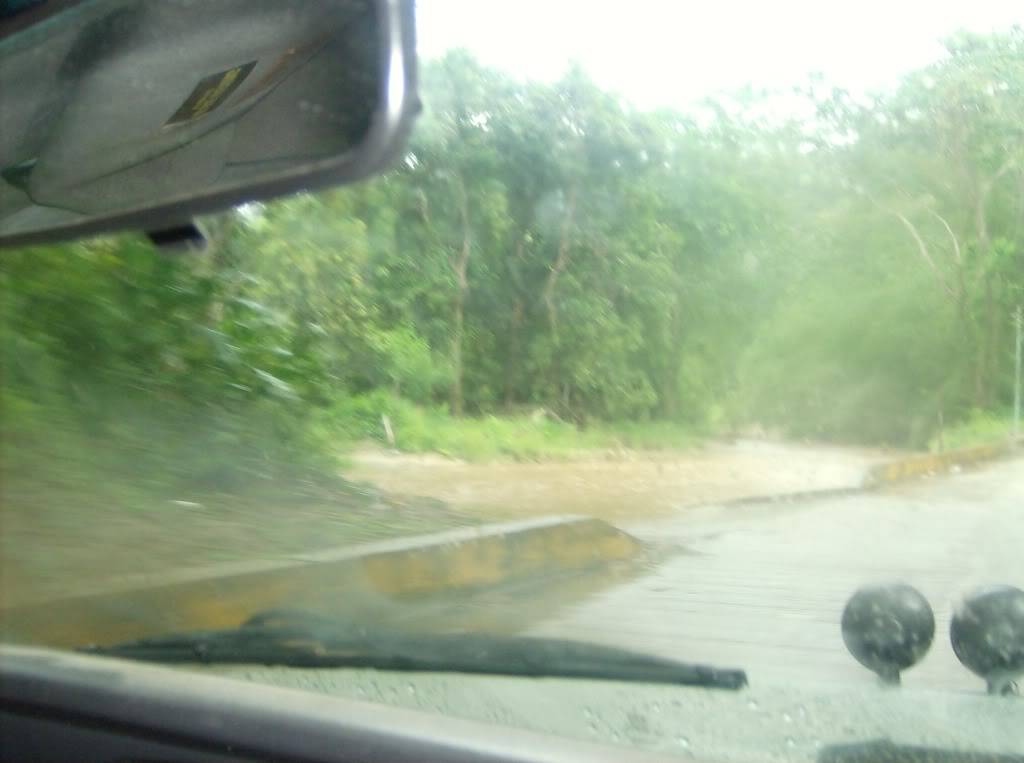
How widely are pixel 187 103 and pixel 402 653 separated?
5.18 ft

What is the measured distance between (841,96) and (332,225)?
182 cm

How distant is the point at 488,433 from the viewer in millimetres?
4773

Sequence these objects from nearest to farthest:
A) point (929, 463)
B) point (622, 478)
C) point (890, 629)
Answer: point (890, 629)
point (929, 463)
point (622, 478)

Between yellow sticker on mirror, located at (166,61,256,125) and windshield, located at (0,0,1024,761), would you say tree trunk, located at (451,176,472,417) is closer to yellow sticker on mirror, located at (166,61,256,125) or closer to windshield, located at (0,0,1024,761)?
windshield, located at (0,0,1024,761)

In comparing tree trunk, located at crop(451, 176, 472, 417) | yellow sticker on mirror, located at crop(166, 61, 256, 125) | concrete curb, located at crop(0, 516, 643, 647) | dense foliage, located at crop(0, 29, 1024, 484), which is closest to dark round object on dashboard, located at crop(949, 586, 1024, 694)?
dense foliage, located at crop(0, 29, 1024, 484)

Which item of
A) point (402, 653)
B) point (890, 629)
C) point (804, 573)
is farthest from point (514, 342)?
point (890, 629)

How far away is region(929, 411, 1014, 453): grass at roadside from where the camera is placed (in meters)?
4.08

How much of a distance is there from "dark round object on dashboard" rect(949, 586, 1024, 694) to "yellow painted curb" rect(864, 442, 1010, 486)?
0.94m

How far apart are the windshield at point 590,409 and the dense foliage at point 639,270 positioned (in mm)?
12

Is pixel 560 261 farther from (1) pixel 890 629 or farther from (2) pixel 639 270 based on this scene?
(1) pixel 890 629

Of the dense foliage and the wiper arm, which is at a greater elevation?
the dense foliage

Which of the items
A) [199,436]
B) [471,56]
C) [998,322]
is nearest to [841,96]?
[998,322]

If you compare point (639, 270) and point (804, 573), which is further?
point (639, 270)

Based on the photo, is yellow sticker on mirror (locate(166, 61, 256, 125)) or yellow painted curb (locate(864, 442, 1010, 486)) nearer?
yellow sticker on mirror (locate(166, 61, 256, 125))
